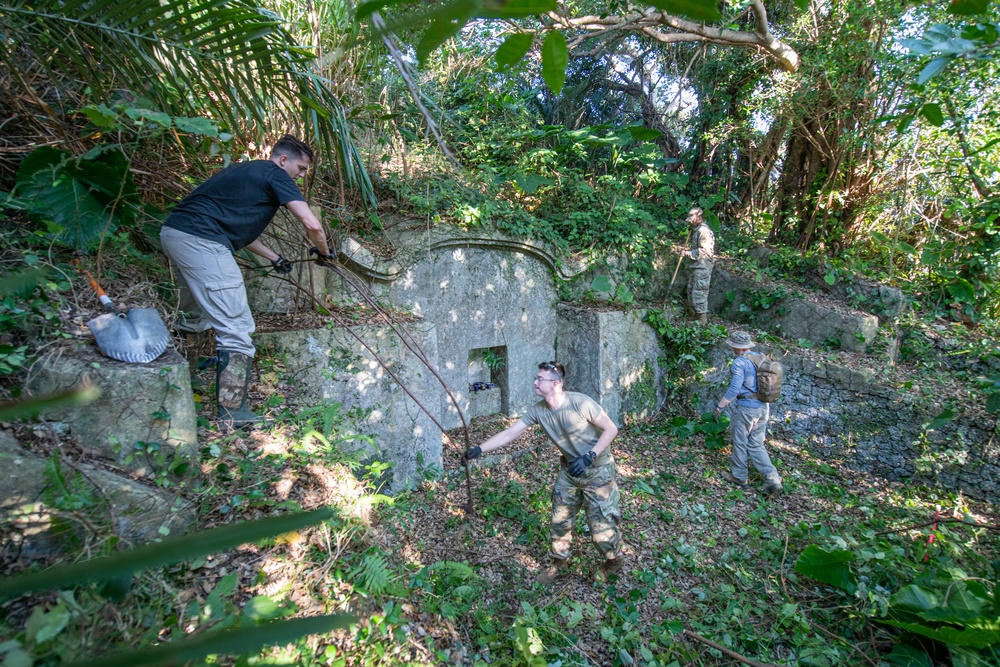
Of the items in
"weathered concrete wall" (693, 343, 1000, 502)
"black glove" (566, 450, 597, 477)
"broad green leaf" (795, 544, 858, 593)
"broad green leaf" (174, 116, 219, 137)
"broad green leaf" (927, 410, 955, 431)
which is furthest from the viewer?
"weathered concrete wall" (693, 343, 1000, 502)

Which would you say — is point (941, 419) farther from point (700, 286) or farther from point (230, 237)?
point (230, 237)

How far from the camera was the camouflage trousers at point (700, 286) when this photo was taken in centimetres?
781

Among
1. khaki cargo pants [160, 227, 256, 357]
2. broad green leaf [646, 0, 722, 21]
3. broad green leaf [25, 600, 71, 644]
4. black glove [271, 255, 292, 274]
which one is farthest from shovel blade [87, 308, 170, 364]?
broad green leaf [646, 0, 722, 21]

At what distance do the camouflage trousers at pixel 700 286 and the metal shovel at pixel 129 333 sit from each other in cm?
717

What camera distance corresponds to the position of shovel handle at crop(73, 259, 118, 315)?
299 cm

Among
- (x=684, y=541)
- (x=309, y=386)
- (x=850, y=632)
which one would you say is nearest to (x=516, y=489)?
(x=684, y=541)

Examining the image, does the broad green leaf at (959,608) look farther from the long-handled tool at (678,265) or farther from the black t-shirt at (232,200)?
the long-handled tool at (678,265)

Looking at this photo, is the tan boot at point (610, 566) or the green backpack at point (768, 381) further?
the green backpack at point (768, 381)

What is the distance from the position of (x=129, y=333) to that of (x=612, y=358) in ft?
19.5

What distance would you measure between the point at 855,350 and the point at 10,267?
9100mm

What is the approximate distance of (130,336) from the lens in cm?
287

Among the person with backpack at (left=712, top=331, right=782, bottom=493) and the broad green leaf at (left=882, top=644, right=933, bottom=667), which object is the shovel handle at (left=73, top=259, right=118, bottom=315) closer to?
the broad green leaf at (left=882, top=644, right=933, bottom=667)

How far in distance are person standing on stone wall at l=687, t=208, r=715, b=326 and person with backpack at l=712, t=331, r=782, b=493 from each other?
2.27 metres

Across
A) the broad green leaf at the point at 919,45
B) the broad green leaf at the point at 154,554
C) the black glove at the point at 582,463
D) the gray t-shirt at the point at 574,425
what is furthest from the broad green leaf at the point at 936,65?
the black glove at the point at 582,463
